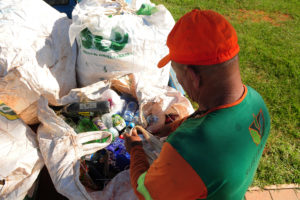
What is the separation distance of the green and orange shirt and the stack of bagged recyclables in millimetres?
550

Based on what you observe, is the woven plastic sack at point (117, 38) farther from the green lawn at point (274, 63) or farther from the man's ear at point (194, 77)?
the green lawn at point (274, 63)

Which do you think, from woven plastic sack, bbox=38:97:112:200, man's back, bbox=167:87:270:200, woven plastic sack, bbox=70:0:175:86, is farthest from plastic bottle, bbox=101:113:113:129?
man's back, bbox=167:87:270:200

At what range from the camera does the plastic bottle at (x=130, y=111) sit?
1984 mm

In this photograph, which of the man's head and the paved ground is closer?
the man's head

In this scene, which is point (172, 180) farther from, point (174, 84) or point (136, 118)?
point (174, 84)

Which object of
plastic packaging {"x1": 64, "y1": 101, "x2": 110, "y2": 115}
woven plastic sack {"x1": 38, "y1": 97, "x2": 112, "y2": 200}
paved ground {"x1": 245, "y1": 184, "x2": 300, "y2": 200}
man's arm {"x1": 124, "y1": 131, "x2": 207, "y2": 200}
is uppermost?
man's arm {"x1": 124, "y1": 131, "x2": 207, "y2": 200}

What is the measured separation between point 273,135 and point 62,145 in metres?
2.22

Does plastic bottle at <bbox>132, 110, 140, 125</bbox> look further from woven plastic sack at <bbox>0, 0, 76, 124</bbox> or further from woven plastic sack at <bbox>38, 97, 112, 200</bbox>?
woven plastic sack at <bbox>0, 0, 76, 124</bbox>

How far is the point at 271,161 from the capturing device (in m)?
2.35

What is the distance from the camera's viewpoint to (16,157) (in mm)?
1509

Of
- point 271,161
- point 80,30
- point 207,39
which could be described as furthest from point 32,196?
point 271,161

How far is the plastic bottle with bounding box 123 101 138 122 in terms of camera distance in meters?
1.98

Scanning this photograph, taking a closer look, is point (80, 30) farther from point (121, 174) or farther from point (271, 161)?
point (271, 161)

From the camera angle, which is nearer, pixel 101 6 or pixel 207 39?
pixel 207 39
